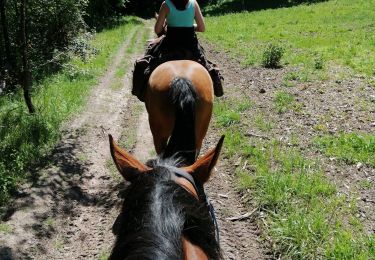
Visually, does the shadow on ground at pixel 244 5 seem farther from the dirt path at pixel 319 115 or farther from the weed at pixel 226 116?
the weed at pixel 226 116

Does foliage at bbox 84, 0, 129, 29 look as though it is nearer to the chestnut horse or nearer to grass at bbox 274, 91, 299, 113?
grass at bbox 274, 91, 299, 113

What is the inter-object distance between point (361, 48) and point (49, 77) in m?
9.42

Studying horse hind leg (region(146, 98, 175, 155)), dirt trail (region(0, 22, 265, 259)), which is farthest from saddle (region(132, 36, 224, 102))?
dirt trail (region(0, 22, 265, 259))

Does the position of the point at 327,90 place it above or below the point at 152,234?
below

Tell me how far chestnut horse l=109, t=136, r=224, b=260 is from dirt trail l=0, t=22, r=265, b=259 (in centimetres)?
243

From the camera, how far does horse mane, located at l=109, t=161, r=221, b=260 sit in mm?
1543

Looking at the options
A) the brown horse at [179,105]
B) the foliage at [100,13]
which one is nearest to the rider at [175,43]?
the brown horse at [179,105]

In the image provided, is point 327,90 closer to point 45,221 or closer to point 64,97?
point 64,97

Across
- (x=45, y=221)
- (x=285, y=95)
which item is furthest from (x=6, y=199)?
(x=285, y=95)

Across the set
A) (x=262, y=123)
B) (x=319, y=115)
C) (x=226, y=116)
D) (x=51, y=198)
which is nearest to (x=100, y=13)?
(x=226, y=116)

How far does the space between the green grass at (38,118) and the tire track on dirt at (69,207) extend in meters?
0.25

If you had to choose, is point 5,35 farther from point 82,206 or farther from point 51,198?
point 82,206

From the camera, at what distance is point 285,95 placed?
8.81 meters

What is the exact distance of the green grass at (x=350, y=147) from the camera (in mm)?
5928
